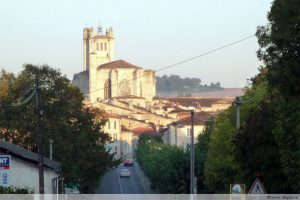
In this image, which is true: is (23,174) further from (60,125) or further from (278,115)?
(60,125)

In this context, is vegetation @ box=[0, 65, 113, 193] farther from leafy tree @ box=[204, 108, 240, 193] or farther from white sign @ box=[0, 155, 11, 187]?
white sign @ box=[0, 155, 11, 187]

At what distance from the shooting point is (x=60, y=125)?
70.1 meters

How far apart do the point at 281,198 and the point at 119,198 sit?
111 ft

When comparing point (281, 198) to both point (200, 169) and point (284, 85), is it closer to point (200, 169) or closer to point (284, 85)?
point (284, 85)

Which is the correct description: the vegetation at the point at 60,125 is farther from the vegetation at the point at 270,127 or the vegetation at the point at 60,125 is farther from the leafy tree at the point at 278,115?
the leafy tree at the point at 278,115

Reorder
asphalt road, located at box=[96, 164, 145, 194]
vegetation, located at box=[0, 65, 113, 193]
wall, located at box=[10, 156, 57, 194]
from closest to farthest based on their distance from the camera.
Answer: wall, located at box=[10, 156, 57, 194] < vegetation, located at box=[0, 65, 113, 193] < asphalt road, located at box=[96, 164, 145, 194]

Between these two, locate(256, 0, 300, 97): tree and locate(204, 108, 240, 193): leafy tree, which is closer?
locate(256, 0, 300, 97): tree

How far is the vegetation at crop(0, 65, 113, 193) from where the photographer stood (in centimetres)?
6706

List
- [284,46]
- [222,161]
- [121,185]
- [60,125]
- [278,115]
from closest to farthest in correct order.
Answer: [284,46] < [278,115] < [222,161] < [60,125] < [121,185]

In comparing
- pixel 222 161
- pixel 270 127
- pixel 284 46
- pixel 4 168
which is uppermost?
pixel 284 46

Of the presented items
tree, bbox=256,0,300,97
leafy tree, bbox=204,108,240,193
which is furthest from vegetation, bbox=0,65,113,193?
tree, bbox=256,0,300,97

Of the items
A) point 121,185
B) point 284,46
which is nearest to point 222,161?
point 284,46

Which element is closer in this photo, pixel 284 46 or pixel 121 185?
pixel 284 46

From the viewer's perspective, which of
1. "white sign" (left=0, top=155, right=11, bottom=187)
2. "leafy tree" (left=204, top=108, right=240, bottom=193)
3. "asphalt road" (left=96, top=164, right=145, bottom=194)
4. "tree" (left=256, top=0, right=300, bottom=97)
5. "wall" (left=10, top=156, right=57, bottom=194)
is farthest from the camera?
"asphalt road" (left=96, top=164, right=145, bottom=194)
